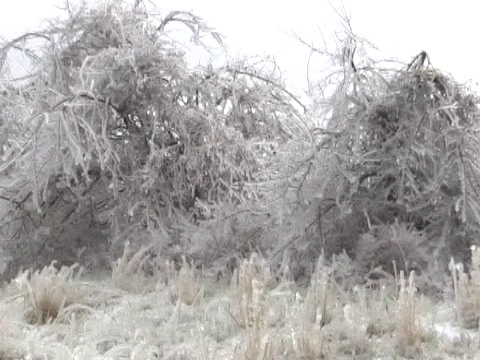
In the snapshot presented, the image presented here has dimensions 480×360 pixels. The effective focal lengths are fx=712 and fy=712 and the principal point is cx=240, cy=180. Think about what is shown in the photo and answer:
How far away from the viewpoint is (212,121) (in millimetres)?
9219

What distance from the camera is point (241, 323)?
530 centimetres

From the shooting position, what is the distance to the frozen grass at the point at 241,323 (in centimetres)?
458

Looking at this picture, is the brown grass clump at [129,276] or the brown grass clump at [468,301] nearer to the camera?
the brown grass clump at [468,301]

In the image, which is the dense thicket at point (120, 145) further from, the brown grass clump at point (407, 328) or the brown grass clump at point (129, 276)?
the brown grass clump at point (407, 328)

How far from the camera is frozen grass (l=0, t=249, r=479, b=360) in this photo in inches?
180

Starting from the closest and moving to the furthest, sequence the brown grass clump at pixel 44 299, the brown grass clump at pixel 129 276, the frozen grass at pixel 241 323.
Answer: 1. the frozen grass at pixel 241 323
2. the brown grass clump at pixel 44 299
3. the brown grass clump at pixel 129 276

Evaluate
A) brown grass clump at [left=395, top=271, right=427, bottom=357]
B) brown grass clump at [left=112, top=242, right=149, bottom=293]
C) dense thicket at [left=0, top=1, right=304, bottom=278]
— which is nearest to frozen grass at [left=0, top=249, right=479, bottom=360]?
brown grass clump at [left=395, top=271, right=427, bottom=357]

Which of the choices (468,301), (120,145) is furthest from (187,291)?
(120,145)

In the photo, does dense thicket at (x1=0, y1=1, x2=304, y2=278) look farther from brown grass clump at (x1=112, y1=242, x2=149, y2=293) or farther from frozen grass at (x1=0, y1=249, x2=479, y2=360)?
frozen grass at (x1=0, y1=249, x2=479, y2=360)

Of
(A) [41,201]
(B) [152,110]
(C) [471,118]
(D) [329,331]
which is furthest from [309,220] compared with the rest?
(A) [41,201]

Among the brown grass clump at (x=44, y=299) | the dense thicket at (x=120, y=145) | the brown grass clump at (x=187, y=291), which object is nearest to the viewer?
the brown grass clump at (x=44, y=299)

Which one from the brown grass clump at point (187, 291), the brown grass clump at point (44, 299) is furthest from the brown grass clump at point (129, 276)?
the brown grass clump at point (44, 299)

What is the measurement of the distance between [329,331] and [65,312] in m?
2.34

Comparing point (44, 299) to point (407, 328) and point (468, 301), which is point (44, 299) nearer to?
point (407, 328)
